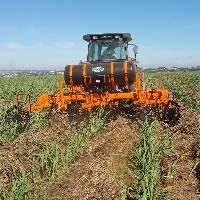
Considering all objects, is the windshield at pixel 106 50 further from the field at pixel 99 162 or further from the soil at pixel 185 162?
the soil at pixel 185 162

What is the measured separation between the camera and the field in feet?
13.6

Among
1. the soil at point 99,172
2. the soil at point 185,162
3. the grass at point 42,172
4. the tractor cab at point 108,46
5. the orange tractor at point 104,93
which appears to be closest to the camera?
the grass at point 42,172

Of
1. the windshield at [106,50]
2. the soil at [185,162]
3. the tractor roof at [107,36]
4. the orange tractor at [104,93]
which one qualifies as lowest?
the soil at [185,162]

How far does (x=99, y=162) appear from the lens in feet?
16.7

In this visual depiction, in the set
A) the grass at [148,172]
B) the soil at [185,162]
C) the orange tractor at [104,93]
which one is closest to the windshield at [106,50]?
the orange tractor at [104,93]

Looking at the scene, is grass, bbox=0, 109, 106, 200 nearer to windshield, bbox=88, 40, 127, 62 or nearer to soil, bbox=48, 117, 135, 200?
soil, bbox=48, 117, 135, 200

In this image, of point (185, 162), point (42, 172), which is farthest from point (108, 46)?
point (42, 172)

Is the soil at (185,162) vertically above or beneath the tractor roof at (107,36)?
beneath

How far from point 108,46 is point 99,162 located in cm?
510

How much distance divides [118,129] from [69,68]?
206cm

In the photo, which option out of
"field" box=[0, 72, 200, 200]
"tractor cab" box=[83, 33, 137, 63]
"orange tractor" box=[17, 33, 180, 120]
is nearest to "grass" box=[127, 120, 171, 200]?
"field" box=[0, 72, 200, 200]

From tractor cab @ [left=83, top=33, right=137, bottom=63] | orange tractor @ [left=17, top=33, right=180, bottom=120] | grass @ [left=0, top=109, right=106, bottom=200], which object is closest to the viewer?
grass @ [left=0, top=109, right=106, bottom=200]

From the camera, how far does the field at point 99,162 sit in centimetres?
414

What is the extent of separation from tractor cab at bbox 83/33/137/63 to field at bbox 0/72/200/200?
233 centimetres
